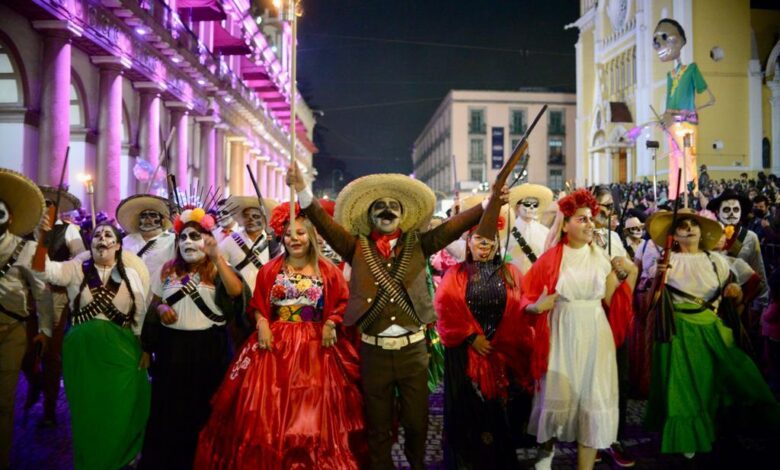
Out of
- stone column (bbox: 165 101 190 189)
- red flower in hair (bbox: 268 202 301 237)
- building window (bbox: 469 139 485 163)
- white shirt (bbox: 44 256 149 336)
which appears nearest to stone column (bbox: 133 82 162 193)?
stone column (bbox: 165 101 190 189)

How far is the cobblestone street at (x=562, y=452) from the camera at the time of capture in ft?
17.0

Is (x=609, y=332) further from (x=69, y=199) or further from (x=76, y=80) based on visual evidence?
(x=76, y=80)

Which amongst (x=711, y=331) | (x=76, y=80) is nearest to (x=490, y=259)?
(x=711, y=331)

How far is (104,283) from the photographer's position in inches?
196

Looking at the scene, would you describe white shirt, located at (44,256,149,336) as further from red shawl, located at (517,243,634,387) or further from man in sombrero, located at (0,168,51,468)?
red shawl, located at (517,243,634,387)

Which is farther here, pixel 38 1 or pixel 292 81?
pixel 38 1

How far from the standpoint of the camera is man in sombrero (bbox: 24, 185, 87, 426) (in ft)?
20.2

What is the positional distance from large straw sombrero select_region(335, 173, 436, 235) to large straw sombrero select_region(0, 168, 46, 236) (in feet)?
8.00

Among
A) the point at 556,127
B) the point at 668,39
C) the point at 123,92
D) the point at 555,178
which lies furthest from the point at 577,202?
the point at 556,127

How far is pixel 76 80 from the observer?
54.6 feet

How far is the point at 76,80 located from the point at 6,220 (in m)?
13.5

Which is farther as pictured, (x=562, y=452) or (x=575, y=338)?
(x=562, y=452)

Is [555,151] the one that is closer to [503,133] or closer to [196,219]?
[503,133]

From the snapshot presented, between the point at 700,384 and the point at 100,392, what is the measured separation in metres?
4.83
